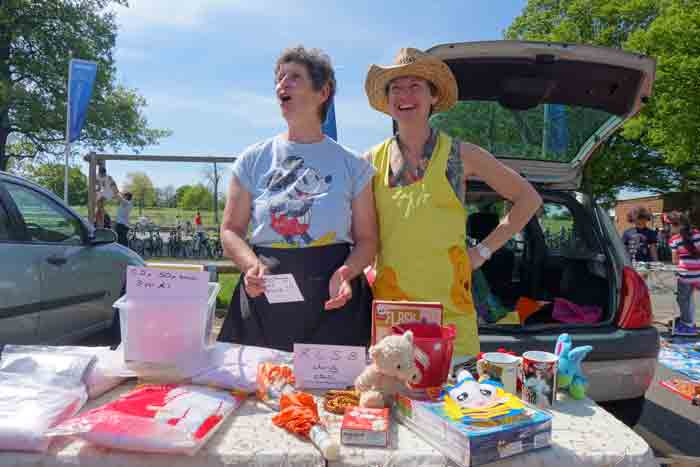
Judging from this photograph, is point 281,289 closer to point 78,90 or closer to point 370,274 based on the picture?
point 370,274

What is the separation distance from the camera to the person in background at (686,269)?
646 centimetres

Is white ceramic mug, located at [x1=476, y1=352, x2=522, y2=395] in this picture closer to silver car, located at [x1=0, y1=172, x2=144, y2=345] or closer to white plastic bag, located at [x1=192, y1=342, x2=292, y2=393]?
white plastic bag, located at [x1=192, y1=342, x2=292, y2=393]

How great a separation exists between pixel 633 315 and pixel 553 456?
1.84 m

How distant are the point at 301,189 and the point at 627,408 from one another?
2050mm

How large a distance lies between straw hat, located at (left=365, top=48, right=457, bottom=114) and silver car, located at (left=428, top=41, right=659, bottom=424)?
1.32ft

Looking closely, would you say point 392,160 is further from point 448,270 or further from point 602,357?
point 602,357

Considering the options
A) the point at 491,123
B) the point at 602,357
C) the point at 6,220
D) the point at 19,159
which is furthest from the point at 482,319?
the point at 19,159

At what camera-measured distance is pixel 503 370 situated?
1.24m

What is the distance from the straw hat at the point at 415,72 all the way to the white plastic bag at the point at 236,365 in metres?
1.05

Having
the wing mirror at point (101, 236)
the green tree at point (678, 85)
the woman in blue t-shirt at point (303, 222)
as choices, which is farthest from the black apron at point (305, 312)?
the green tree at point (678, 85)

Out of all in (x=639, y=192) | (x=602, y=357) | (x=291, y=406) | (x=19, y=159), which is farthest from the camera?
(x=639, y=192)

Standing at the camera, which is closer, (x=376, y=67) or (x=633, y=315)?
(x=376, y=67)

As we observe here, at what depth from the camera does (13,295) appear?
9.49ft

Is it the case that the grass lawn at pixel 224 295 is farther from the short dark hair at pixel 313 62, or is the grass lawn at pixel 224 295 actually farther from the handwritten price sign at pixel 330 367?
the handwritten price sign at pixel 330 367
